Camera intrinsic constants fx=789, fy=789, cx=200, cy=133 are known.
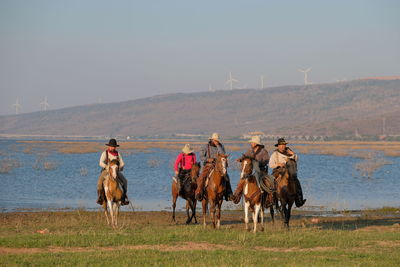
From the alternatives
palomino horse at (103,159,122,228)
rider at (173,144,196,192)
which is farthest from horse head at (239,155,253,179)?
rider at (173,144,196,192)

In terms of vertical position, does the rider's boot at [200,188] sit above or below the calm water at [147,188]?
above

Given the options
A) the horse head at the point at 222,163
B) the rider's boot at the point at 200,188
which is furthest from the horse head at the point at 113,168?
the horse head at the point at 222,163

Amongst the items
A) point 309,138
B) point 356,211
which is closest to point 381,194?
point 356,211

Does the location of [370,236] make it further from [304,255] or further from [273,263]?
[273,263]

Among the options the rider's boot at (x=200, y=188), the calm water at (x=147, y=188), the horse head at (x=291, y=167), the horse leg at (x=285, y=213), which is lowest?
the calm water at (x=147, y=188)

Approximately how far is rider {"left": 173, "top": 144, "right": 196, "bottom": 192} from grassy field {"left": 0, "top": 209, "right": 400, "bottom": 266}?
2.58 meters

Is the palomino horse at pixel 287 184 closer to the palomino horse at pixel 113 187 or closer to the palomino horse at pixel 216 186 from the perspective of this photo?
the palomino horse at pixel 216 186

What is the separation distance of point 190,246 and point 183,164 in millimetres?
7198

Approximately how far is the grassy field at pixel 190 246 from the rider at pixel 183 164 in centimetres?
258

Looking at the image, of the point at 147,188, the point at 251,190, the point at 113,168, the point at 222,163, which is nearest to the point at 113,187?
the point at 113,168

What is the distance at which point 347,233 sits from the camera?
19547 millimetres

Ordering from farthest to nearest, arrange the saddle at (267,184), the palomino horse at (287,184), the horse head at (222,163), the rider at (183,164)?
the rider at (183,164) < the palomino horse at (287,184) < the horse head at (222,163) < the saddle at (267,184)

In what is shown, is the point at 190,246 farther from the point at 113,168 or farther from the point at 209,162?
the point at 113,168

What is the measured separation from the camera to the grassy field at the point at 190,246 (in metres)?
14.9
